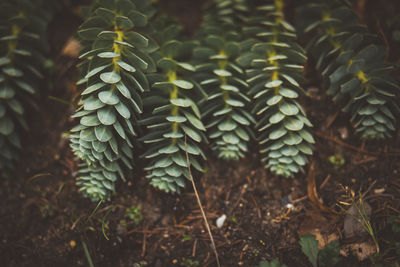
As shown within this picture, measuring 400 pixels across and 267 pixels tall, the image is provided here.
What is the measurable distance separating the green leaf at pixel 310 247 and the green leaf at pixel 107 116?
1.38 meters

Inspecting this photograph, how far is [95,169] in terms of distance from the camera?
1812 millimetres

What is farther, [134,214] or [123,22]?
[134,214]

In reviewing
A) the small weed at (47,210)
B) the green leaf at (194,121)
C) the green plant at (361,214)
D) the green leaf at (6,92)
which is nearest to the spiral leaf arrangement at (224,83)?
the green leaf at (194,121)

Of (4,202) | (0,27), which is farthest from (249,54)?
(4,202)

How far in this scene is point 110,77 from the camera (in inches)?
64.8

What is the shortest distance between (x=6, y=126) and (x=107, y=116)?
953 mm

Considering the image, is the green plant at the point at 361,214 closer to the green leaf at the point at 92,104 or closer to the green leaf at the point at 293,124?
the green leaf at the point at 293,124

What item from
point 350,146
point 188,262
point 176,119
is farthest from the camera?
point 350,146

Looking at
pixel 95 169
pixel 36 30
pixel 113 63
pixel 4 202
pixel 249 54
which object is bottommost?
pixel 4 202

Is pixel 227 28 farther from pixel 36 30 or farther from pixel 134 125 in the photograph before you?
pixel 36 30

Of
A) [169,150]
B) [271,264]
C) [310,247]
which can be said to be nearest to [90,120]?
[169,150]

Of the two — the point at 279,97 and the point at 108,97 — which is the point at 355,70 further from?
the point at 108,97

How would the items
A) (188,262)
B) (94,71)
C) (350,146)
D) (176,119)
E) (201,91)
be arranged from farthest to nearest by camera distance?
(350,146) → (201,91) → (188,262) → (176,119) → (94,71)

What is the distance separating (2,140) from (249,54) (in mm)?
1904
